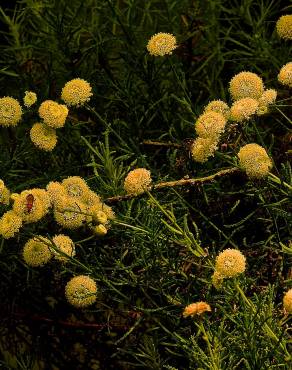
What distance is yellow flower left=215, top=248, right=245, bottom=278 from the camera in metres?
0.87

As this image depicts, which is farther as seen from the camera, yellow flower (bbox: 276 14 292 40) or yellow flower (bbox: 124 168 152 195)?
yellow flower (bbox: 276 14 292 40)

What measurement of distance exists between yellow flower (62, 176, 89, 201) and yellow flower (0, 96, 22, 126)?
0.66 ft

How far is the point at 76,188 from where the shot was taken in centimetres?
107

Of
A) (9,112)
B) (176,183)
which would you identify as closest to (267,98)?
(176,183)

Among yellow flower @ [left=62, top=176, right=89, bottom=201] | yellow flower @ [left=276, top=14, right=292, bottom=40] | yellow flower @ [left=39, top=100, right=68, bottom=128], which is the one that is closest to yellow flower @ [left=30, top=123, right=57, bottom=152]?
yellow flower @ [left=39, top=100, right=68, bottom=128]

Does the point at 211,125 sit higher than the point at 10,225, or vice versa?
the point at 211,125

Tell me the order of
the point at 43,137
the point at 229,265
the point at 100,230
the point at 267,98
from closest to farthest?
the point at 229,265 → the point at 100,230 → the point at 267,98 → the point at 43,137

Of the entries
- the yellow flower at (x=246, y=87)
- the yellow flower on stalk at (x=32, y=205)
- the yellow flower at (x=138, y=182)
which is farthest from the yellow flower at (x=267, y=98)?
the yellow flower on stalk at (x=32, y=205)

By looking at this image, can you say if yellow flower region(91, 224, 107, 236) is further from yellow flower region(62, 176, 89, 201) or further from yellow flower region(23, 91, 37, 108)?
yellow flower region(23, 91, 37, 108)

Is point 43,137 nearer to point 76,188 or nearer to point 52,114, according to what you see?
point 52,114

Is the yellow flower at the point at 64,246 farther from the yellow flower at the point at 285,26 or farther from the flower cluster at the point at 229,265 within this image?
the yellow flower at the point at 285,26

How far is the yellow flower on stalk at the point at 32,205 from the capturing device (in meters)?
1.03

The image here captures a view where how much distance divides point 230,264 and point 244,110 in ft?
0.71

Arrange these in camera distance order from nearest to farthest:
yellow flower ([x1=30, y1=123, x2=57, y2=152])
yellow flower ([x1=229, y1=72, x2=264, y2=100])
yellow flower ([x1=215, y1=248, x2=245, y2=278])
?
yellow flower ([x1=215, y1=248, x2=245, y2=278])
yellow flower ([x1=229, y1=72, x2=264, y2=100])
yellow flower ([x1=30, y1=123, x2=57, y2=152])
